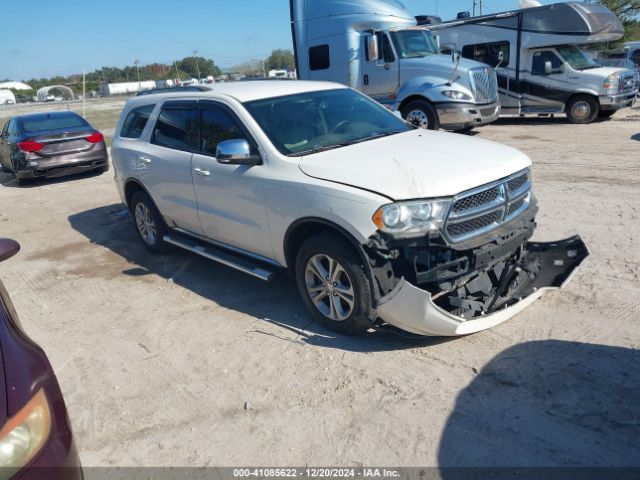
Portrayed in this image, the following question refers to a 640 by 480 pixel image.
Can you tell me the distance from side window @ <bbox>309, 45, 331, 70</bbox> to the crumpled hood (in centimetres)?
1006

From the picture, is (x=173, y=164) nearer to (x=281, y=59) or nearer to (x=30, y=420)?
(x=30, y=420)

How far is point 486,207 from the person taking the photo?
12.7 feet

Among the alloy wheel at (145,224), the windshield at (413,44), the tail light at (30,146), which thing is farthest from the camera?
the windshield at (413,44)

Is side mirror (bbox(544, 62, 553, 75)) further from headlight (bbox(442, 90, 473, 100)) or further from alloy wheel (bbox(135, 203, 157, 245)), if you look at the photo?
alloy wheel (bbox(135, 203, 157, 245))

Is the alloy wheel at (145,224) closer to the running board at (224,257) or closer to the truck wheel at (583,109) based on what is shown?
the running board at (224,257)

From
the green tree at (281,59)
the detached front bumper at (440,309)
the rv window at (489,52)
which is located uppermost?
the green tree at (281,59)

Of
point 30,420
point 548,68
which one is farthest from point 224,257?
point 548,68

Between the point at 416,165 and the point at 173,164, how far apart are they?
8.93 feet

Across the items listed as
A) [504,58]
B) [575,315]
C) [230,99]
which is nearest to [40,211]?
[230,99]

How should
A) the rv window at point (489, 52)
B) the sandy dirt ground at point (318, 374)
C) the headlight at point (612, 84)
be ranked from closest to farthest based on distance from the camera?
the sandy dirt ground at point (318, 374) < the headlight at point (612, 84) < the rv window at point (489, 52)

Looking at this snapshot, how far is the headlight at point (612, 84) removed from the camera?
13.9m

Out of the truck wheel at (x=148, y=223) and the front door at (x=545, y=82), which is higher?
the front door at (x=545, y=82)

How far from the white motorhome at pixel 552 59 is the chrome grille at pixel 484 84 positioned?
172 centimetres

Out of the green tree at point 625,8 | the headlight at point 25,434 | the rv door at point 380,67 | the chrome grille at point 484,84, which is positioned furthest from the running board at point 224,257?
the green tree at point 625,8
